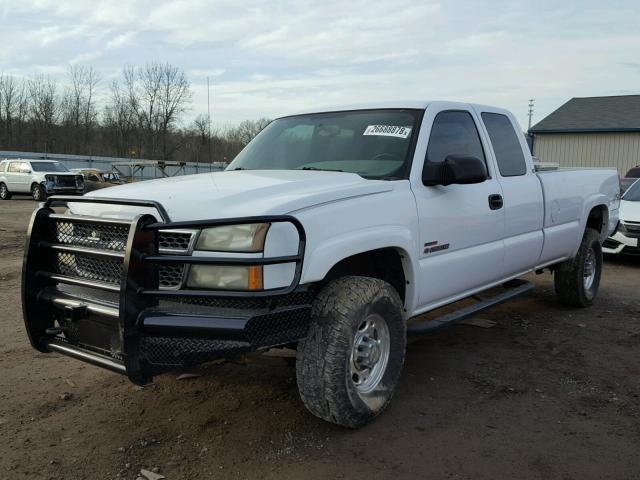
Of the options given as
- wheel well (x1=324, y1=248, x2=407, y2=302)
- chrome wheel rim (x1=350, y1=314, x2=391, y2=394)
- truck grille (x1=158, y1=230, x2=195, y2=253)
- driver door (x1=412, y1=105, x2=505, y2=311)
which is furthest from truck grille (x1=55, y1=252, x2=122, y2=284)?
driver door (x1=412, y1=105, x2=505, y2=311)

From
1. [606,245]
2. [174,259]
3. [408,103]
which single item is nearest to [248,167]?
[408,103]

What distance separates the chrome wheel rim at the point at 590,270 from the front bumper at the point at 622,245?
3056 millimetres

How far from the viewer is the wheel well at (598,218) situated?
6391 millimetres

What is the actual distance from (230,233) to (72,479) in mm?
1445

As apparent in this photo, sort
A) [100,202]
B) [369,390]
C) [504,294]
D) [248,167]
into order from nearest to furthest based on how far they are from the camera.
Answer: [100,202] → [369,390] → [248,167] → [504,294]

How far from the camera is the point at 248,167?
4.61m

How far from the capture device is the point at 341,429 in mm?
3395

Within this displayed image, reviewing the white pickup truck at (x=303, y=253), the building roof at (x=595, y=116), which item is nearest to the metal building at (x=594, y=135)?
the building roof at (x=595, y=116)

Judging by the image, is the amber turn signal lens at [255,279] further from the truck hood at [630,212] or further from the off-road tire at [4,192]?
the off-road tire at [4,192]

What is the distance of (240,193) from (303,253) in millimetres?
546

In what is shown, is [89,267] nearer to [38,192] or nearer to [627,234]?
[627,234]

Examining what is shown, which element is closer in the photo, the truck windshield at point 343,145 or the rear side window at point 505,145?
the truck windshield at point 343,145

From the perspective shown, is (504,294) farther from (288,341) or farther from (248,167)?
(288,341)

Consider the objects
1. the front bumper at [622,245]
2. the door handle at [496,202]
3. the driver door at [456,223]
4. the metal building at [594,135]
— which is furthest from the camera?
the metal building at [594,135]
